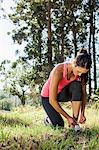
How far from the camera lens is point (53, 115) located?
6.98 meters

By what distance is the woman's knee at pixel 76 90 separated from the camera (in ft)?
22.0

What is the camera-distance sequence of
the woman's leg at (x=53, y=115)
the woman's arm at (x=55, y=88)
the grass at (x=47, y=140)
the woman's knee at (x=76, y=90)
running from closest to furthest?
the grass at (x=47, y=140)
the woman's arm at (x=55, y=88)
the woman's knee at (x=76, y=90)
the woman's leg at (x=53, y=115)

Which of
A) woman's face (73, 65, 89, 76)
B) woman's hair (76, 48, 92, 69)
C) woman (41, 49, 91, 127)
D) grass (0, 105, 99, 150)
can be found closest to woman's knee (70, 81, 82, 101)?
woman (41, 49, 91, 127)

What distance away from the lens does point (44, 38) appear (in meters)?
42.2

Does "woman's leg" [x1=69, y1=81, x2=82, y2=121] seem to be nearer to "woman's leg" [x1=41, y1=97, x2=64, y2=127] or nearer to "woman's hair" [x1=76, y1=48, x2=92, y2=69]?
"woman's leg" [x1=41, y1=97, x2=64, y2=127]

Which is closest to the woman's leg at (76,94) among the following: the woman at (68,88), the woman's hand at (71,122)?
the woman at (68,88)

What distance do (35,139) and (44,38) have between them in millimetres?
37218

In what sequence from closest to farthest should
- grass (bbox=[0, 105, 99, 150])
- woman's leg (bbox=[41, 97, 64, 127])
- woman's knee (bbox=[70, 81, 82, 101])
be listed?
1. grass (bbox=[0, 105, 99, 150])
2. woman's knee (bbox=[70, 81, 82, 101])
3. woman's leg (bbox=[41, 97, 64, 127])

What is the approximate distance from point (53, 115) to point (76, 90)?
0.60 meters

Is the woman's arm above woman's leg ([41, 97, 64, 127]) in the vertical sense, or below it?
above

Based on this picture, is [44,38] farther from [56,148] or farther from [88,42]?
[56,148]

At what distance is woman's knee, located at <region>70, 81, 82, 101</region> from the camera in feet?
22.0

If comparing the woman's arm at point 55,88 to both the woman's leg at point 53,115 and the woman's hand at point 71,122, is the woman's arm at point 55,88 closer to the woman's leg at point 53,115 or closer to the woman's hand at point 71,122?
the woman's hand at point 71,122

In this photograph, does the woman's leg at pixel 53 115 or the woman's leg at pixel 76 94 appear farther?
the woman's leg at pixel 53 115
